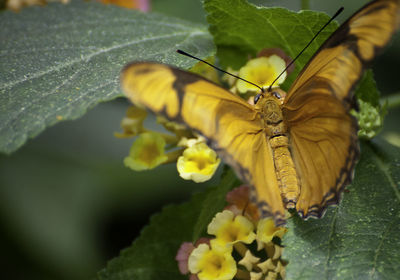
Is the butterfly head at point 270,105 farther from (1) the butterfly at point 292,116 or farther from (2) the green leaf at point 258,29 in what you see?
(2) the green leaf at point 258,29

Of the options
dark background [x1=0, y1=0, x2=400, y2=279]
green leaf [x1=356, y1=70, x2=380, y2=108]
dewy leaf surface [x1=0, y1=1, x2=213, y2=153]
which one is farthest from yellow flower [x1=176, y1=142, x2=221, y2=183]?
dark background [x1=0, y1=0, x2=400, y2=279]

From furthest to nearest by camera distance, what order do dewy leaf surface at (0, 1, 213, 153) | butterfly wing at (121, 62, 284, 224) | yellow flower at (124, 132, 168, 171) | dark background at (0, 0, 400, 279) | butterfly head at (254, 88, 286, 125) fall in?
dark background at (0, 0, 400, 279) → yellow flower at (124, 132, 168, 171) → butterfly head at (254, 88, 286, 125) → dewy leaf surface at (0, 1, 213, 153) → butterfly wing at (121, 62, 284, 224)

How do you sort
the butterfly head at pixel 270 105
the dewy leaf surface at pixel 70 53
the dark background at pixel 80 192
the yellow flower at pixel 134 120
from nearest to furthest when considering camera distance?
the dewy leaf surface at pixel 70 53, the butterfly head at pixel 270 105, the yellow flower at pixel 134 120, the dark background at pixel 80 192

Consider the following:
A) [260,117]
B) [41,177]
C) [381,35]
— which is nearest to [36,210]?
[41,177]

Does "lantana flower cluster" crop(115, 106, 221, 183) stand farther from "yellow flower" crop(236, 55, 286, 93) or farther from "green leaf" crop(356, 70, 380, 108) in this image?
"green leaf" crop(356, 70, 380, 108)

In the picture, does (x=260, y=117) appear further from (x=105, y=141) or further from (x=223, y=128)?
(x=105, y=141)

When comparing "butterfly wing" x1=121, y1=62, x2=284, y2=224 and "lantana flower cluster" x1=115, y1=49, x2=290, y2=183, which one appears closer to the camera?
"butterfly wing" x1=121, y1=62, x2=284, y2=224

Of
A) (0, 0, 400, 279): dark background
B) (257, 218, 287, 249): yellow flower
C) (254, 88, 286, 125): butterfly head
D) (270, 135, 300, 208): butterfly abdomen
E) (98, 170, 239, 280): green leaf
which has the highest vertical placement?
(254, 88, 286, 125): butterfly head

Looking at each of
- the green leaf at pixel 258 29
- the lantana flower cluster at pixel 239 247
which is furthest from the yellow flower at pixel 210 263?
the green leaf at pixel 258 29
